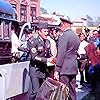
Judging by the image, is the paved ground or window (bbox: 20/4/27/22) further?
window (bbox: 20/4/27/22)

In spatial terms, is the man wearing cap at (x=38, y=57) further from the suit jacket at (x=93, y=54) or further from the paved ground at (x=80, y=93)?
the suit jacket at (x=93, y=54)

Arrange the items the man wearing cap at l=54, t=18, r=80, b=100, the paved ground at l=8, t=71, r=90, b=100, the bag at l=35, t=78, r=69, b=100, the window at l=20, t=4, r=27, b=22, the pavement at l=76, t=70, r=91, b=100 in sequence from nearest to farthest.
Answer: the bag at l=35, t=78, r=69, b=100 → the man wearing cap at l=54, t=18, r=80, b=100 → the paved ground at l=8, t=71, r=90, b=100 → the pavement at l=76, t=70, r=91, b=100 → the window at l=20, t=4, r=27, b=22

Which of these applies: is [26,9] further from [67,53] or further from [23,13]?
[67,53]

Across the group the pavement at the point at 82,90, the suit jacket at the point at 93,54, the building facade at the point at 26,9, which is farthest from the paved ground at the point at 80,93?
the building facade at the point at 26,9

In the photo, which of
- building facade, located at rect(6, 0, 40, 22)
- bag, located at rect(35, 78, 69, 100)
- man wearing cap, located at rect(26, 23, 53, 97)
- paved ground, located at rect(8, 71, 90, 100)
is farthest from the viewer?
building facade, located at rect(6, 0, 40, 22)

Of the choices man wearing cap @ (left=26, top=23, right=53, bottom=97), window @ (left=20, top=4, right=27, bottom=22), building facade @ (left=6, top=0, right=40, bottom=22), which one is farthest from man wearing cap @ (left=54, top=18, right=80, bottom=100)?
window @ (left=20, top=4, right=27, bottom=22)

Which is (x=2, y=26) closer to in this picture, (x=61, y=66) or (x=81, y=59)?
(x=61, y=66)

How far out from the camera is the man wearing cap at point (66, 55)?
680 cm

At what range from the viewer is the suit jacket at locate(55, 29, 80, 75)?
6801 mm

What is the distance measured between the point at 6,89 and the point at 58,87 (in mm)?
917

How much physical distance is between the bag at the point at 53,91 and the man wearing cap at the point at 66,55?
419 mm

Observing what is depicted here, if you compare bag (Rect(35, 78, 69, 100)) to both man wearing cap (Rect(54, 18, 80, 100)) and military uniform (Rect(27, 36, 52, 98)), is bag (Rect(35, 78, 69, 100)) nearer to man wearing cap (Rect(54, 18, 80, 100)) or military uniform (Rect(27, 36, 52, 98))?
man wearing cap (Rect(54, 18, 80, 100))

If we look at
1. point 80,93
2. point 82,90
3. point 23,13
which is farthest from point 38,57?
point 23,13

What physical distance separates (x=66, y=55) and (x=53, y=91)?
38.8 inches
